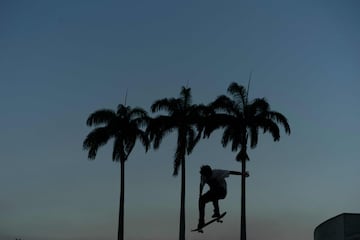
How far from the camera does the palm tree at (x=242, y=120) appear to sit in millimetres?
50500

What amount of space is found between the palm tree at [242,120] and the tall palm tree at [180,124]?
2413mm

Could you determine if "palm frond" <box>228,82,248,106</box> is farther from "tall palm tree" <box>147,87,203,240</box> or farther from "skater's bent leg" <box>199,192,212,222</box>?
"skater's bent leg" <box>199,192,212,222</box>

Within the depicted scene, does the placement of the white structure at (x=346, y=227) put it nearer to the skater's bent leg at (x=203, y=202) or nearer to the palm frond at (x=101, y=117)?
A: the skater's bent leg at (x=203, y=202)

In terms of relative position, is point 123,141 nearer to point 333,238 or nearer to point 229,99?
point 229,99

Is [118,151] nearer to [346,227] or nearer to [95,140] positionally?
[95,140]

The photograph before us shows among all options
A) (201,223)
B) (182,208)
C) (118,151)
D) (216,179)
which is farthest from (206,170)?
(118,151)

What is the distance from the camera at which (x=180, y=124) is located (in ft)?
176

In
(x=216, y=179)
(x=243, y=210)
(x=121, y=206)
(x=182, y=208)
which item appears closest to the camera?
(x=216, y=179)

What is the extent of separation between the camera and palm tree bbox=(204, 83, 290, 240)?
5050cm

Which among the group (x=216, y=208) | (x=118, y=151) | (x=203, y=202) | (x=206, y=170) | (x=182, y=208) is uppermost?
(x=118, y=151)

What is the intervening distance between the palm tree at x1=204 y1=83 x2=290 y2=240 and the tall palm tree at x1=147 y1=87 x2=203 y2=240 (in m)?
2.41

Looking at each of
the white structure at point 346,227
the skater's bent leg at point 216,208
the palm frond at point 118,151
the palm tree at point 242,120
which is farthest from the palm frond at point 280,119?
the skater's bent leg at point 216,208

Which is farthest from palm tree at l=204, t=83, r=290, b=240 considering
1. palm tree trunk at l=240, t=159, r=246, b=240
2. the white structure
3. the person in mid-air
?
the person in mid-air

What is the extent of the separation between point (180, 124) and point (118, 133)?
17.4ft
